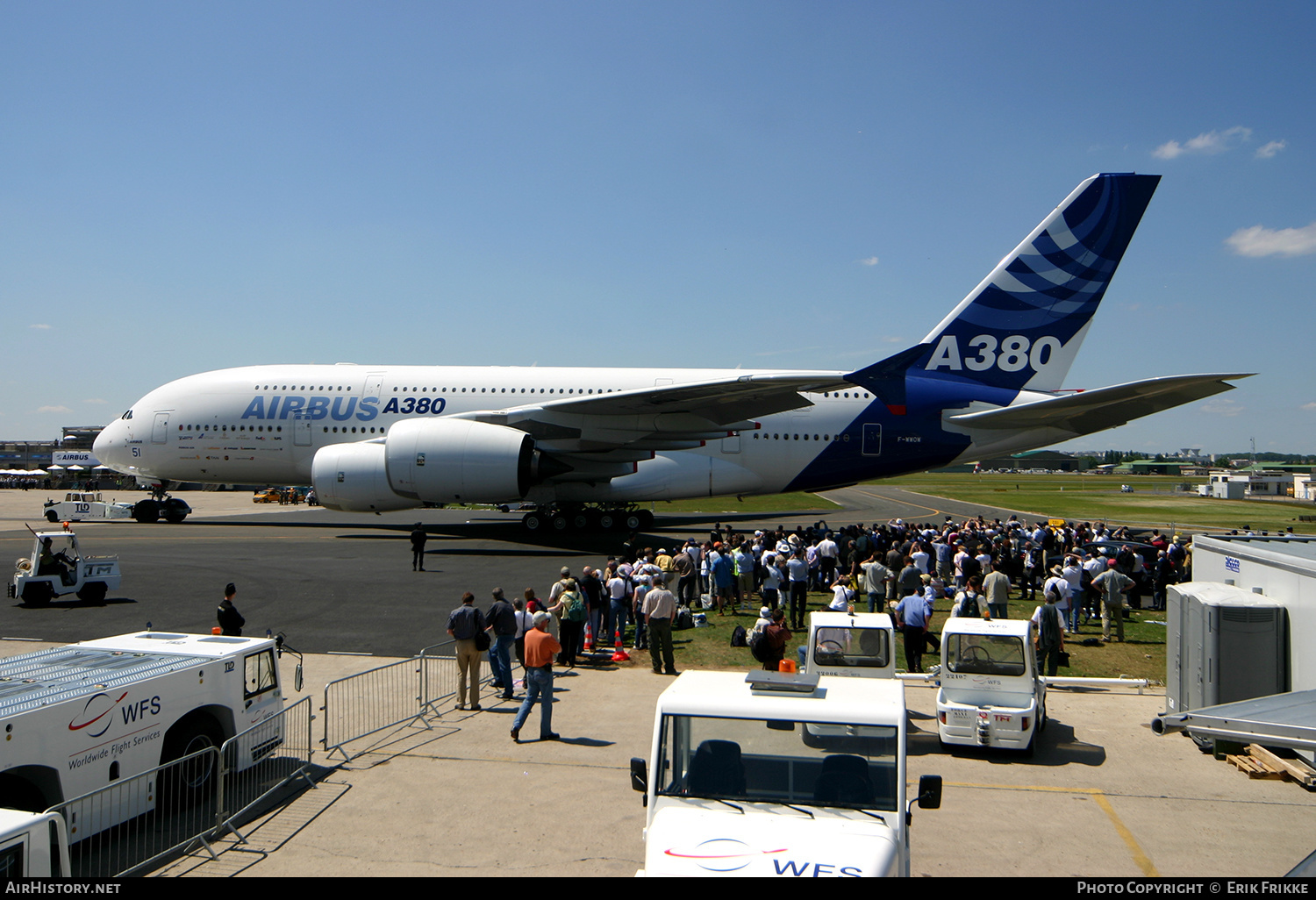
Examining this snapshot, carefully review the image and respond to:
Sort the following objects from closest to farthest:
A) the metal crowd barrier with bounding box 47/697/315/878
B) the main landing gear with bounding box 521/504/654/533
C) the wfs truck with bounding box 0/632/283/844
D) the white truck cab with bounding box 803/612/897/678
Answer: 1. the wfs truck with bounding box 0/632/283/844
2. the metal crowd barrier with bounding box 47/697/315/878
3. the white truck cab with bounding box 803/612/897/678
4. the main landing gear with bounding box 521/504/654/533

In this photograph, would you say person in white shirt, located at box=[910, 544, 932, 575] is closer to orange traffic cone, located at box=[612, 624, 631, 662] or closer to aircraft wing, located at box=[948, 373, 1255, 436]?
orange traffic cone, located at box=[612, 624, 631, 662]

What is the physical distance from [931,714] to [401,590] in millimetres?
12645

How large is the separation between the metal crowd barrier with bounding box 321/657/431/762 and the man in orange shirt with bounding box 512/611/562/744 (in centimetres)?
171

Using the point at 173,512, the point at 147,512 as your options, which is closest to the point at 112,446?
the point at 147,512

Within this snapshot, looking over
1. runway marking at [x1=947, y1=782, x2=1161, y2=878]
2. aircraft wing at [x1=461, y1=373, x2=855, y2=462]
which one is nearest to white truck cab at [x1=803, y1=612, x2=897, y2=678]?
A: runway marking at [x1=947, y1=782, x2=1161, y2=878]

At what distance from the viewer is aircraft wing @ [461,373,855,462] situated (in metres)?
24.9

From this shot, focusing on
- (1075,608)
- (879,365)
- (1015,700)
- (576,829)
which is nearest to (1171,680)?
(1015,700)

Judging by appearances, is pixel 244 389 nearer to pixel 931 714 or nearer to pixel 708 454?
pixel 708 454

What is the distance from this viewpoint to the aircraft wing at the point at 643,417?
2488 centimetres

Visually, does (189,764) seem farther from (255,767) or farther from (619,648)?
(619,648)

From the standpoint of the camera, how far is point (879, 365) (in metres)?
22.2

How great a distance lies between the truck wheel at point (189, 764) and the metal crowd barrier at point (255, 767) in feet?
0.67

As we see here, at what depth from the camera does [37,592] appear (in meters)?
17.4
